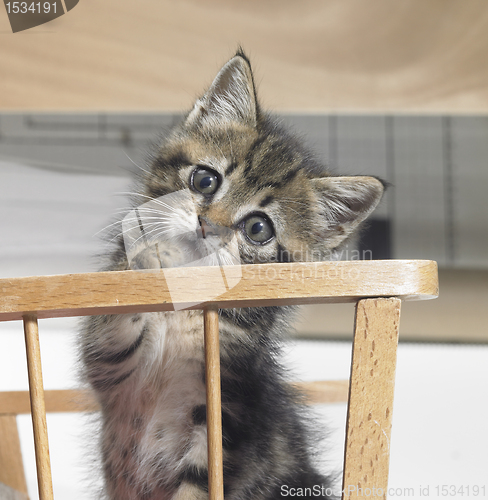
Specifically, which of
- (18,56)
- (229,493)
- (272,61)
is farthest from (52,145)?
(229,493)

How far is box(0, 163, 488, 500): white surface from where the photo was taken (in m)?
0.92

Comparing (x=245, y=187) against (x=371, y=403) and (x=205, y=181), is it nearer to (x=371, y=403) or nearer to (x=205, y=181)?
(x=205, y=181)

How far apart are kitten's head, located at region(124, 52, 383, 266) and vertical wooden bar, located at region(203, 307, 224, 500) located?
0.92 feet

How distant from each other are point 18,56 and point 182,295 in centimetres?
114

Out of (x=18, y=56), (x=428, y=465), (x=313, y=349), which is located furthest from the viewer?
(x=313, y=349)

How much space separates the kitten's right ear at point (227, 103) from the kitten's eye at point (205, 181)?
130 millimetres

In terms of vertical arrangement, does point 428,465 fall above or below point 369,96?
below

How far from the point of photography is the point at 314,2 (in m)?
1.44

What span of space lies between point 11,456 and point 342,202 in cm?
71

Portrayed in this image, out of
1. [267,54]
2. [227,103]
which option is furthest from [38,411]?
[267,54]

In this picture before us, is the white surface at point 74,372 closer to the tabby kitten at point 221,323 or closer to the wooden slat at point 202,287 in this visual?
the tabby kitten at point 221,323

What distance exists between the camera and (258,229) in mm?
768

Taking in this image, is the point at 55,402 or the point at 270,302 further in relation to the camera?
the point at 55,402

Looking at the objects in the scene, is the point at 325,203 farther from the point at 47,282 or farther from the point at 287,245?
the point at 47,282
